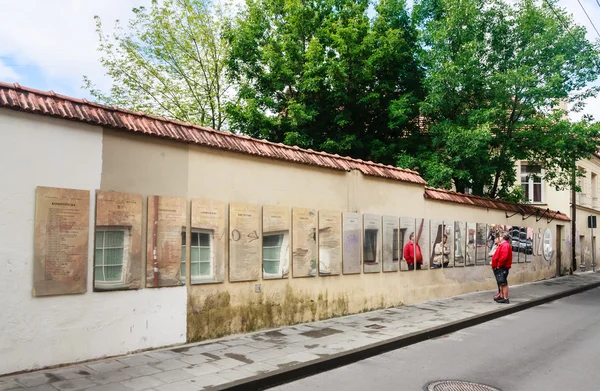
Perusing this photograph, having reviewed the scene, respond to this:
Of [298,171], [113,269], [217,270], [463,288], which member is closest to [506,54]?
[463,288]

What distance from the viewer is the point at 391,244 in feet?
35.9

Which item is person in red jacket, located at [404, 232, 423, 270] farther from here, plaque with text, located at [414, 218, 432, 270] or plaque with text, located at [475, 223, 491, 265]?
plaque with text, located at [475, 223, 491, 265]

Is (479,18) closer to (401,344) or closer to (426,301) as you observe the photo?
(426,301)

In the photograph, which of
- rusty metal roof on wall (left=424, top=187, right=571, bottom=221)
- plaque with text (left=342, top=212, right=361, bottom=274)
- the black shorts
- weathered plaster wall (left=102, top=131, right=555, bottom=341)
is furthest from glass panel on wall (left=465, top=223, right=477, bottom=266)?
plaque with text (left=342, top=212, right=361, bottom=274)

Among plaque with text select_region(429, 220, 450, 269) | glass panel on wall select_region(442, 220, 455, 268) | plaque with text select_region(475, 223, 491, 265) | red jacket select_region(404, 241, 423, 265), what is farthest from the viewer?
plaque with text select_region(475, 223, 491, 265)

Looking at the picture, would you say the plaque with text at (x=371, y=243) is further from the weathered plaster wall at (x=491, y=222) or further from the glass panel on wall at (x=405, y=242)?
the weathered plaster wall at (x=491, y=222)

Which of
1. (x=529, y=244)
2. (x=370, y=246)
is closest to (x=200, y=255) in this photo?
(x=370, y=246)

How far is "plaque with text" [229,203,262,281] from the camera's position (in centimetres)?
743

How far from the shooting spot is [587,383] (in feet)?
18.6

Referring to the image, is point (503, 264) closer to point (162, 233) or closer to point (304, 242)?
point (304, 242)

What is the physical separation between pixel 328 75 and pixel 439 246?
8152 mm

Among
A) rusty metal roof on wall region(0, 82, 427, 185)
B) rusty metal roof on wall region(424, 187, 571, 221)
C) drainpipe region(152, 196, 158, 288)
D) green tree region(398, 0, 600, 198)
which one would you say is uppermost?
green tree region(398, 0, 600, 198)

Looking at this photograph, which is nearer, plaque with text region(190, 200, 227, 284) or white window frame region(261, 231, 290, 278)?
plaque with text region(190, 200, 227, 284)

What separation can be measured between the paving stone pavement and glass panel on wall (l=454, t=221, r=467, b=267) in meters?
3.76
